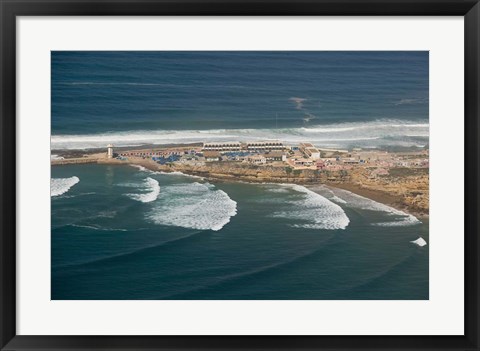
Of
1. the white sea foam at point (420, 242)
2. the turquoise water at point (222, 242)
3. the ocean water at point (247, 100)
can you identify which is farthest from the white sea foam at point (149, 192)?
the white sea foam at point (420, 242)

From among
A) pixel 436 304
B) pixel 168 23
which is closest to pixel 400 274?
pixel 436 304

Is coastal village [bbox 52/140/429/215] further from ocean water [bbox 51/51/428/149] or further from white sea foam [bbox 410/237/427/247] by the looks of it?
white sea foam [bbox 410/237/427/247]

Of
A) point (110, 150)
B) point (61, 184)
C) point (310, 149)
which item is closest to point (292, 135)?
point (310, 149)

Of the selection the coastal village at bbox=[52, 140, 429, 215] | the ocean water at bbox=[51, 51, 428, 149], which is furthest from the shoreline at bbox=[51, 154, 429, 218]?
the ocean water at bbox=[51, 51, 428, 149]

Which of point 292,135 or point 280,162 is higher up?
point 292,135

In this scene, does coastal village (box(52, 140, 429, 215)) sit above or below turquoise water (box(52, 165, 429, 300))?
above

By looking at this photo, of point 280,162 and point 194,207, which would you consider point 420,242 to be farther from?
point 194,207

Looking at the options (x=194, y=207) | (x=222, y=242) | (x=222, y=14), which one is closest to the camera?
(x=222, y=14)
